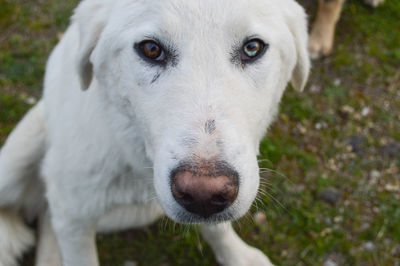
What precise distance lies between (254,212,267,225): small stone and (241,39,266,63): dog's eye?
83.7 inches

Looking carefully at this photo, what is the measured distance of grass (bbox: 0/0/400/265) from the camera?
3834 millimetres

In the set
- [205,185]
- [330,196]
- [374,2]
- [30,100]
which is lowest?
[330,196]

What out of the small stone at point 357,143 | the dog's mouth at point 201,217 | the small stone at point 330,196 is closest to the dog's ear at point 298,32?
the dog's mouth at point 201,217

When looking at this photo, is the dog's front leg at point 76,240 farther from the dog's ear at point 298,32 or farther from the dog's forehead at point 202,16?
the dog's ear at point 298,32

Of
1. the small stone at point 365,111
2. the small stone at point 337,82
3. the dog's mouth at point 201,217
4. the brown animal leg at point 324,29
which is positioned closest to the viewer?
the dog's mouth at point 201,217

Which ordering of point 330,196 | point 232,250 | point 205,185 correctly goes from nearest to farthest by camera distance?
point 205,185, point 232,250, point 330,196

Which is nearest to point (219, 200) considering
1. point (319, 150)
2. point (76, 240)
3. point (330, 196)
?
point (76, 240)

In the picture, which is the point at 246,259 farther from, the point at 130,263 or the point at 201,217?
the point at 201,217

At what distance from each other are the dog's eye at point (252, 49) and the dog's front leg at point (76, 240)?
57.4 inches

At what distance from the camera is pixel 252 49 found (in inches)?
82.4

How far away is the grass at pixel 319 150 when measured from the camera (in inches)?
151

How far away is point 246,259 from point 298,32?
1.92 meters

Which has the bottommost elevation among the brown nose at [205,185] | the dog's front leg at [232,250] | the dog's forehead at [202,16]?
Result: the dog's front leg at [232,250]

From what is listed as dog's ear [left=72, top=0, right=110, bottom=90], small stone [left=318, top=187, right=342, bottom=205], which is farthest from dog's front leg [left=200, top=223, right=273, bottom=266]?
dog's ear [left=72, top=0, right=110, bottom=90]
